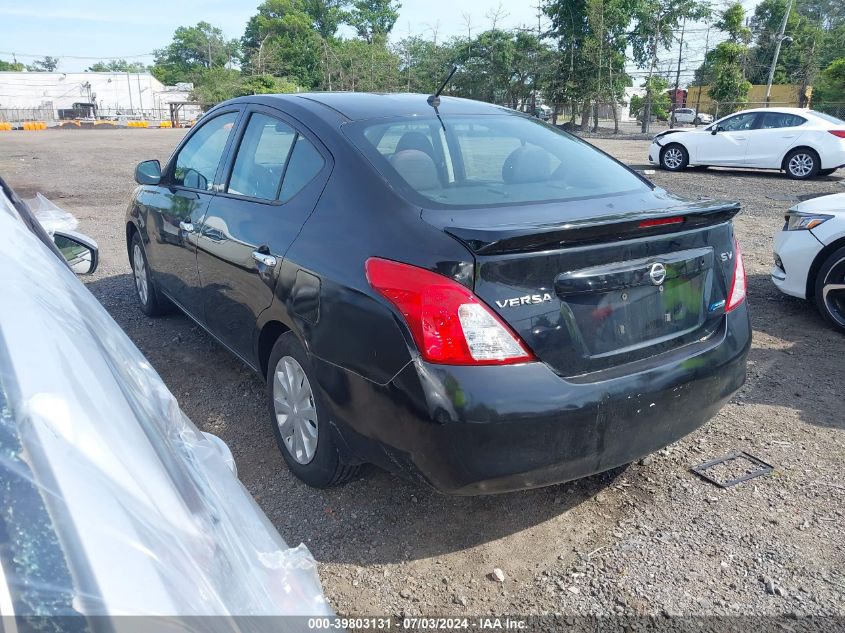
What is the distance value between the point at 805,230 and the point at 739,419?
2319 mm

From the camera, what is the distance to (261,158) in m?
3.53

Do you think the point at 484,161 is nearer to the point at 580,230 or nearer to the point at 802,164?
the point at 580,230

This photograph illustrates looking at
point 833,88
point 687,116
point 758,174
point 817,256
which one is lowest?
point 758,174

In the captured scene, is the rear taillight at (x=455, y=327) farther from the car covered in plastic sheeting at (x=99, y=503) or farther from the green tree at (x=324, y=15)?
the green tree at (x=324, y=15)

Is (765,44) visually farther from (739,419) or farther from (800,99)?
(739,419)

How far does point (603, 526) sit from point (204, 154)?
3146mm

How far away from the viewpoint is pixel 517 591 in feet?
8.17

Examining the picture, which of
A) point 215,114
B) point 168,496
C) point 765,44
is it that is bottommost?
point 168,496

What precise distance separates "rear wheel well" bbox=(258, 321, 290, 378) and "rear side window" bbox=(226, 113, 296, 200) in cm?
61

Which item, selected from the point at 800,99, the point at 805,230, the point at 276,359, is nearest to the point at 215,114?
the point at 276,359

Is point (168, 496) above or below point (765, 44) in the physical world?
below

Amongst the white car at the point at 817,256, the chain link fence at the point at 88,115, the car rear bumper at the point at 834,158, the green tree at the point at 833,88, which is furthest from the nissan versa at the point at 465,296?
the chain link fence at the point at 88,115

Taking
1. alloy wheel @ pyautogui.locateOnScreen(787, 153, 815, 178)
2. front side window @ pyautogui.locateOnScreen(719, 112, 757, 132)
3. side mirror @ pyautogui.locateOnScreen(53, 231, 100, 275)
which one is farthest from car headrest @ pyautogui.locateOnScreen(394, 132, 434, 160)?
front side window @ pyautogui.locateOnScreen(719, 112, 757, 132)

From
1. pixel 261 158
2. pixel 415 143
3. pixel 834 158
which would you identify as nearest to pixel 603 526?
pixel 415 143
